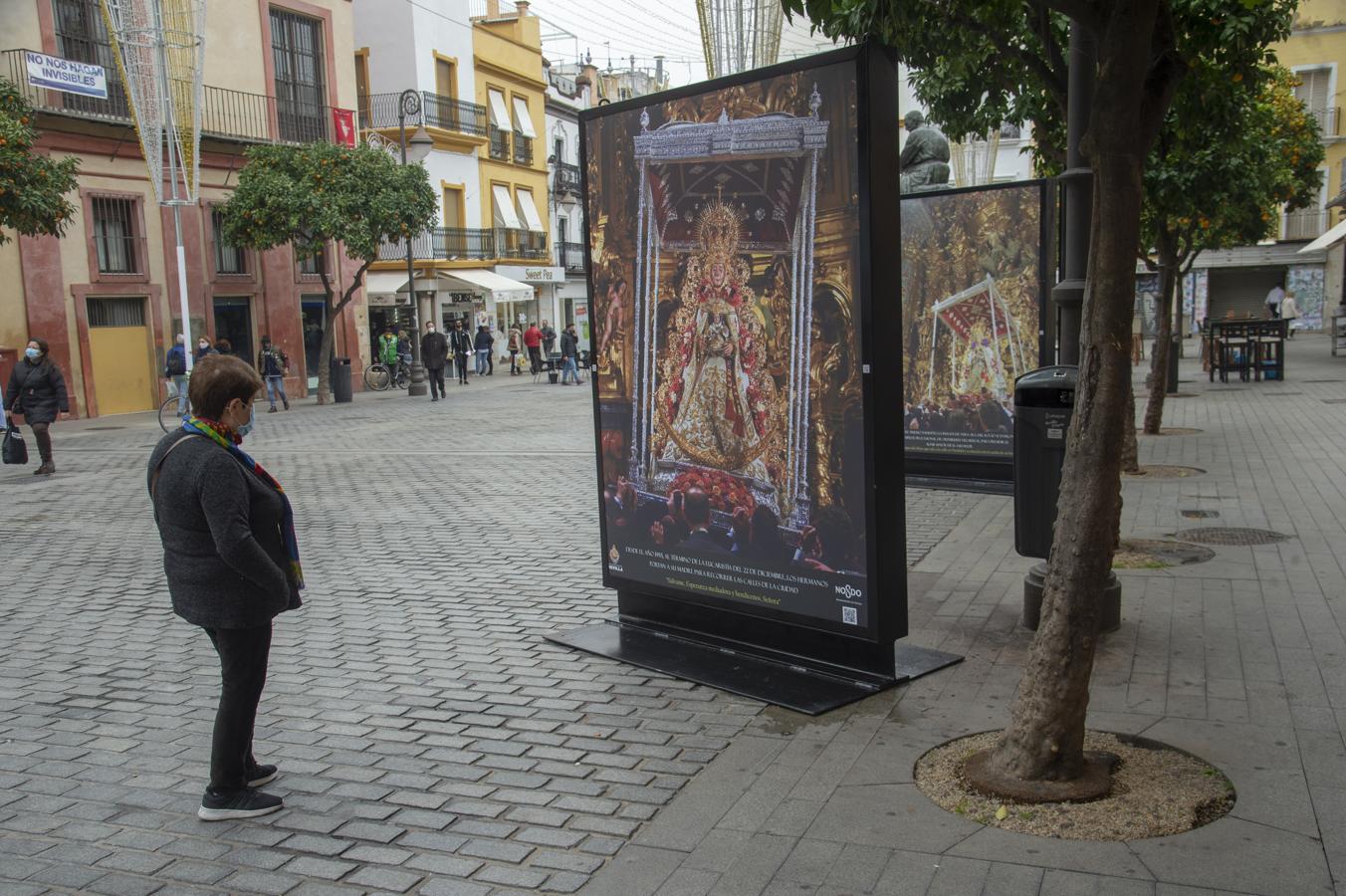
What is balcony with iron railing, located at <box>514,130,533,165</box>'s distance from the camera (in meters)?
43.4

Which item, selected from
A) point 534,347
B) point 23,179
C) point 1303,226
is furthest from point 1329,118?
point 23,179

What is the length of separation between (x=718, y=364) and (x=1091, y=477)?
77.5 inches

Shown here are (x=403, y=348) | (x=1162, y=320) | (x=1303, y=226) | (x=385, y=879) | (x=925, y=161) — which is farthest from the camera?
(x=1303, y=226)

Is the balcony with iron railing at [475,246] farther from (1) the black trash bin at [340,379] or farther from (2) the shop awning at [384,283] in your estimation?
(1) the black trash bin at [340,379]

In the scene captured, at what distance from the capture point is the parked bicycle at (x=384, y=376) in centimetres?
3045

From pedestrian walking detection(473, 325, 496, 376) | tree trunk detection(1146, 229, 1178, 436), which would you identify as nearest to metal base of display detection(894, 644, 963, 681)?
tree trunk detection(1146, 229, 1178, 436)

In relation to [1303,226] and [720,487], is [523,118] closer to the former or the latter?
[1303,226]

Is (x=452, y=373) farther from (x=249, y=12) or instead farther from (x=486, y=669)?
(x=486, y=669)

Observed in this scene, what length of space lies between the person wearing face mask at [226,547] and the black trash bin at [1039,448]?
12.1 feet

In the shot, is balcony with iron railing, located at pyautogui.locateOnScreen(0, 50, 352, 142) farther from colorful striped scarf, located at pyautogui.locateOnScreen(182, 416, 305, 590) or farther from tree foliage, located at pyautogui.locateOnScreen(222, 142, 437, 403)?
colorful striped scarf, located at pyautogui.locateOnScreen(182, 416, 305, 590)

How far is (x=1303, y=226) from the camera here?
135 ft

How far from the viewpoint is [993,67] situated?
26.8 feet

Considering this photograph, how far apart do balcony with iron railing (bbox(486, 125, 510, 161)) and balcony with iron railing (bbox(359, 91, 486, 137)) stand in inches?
90.0

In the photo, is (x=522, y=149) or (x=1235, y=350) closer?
(x=1235, y=350)
